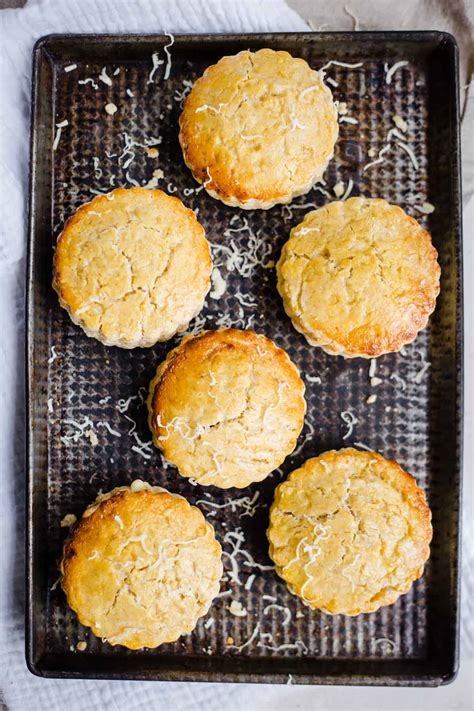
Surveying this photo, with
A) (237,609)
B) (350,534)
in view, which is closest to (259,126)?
(350,534)

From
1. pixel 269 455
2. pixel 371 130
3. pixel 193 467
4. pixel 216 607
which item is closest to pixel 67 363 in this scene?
pixel 193 467

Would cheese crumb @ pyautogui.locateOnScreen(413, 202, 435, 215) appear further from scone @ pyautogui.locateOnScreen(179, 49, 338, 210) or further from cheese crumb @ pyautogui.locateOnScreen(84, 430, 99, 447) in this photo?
cheese crumb @ pyautogui.locateOnScreen(84, 430, 99, 447)

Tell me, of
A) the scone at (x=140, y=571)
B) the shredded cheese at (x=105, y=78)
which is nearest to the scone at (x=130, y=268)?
the shredded cheese at (x=105, y=78)

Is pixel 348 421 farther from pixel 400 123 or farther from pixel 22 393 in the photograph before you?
pixel 22 393

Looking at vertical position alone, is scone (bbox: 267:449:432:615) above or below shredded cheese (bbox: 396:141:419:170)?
below

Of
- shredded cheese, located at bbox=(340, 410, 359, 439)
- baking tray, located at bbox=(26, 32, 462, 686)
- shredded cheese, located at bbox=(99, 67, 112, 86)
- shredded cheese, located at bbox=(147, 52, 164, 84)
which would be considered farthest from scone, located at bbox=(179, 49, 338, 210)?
shredded cheese, located at bbox=(340, 410, 359, 439)

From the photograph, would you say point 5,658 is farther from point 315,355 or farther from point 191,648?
point 315,355

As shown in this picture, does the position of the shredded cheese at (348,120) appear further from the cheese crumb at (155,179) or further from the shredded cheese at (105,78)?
the shredded cheese at (105,78)
